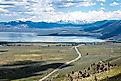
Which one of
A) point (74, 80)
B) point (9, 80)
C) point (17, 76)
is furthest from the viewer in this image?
point (17, 76)

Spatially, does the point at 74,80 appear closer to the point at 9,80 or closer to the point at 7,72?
the point at 9,80

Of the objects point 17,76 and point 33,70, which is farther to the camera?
point 33,70

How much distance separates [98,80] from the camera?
327ft

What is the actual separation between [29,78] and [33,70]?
112 ft

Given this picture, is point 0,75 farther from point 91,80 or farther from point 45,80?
point 91,80

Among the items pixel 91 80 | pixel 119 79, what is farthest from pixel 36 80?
pixel 119 79

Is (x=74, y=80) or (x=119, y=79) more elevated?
(x=119, y=79)

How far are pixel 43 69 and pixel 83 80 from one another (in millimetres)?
90717

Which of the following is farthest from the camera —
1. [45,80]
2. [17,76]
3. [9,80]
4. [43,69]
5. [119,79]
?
[43,69]

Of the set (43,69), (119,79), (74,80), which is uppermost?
(119,79)

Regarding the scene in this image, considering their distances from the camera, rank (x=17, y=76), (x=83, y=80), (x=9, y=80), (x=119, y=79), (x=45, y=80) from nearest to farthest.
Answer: (x=119, y=79)
(x=83, y=80)
(x=45, y=80)
(x=9, y=80)
(x=17, y=76)

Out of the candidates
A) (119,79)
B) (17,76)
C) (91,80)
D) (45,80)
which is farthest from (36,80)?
(119,79)

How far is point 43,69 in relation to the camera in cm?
19975

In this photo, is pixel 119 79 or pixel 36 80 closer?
pixel 119 79
